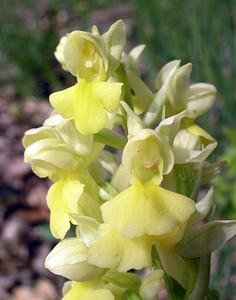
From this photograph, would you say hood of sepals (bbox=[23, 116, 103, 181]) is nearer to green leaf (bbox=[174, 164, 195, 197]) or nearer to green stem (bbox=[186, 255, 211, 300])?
green leaf (bbox=[174, 164, 195, 197])

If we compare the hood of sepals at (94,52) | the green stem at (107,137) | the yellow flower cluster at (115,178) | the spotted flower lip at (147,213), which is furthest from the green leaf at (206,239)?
the hood of sepals at (94,52)

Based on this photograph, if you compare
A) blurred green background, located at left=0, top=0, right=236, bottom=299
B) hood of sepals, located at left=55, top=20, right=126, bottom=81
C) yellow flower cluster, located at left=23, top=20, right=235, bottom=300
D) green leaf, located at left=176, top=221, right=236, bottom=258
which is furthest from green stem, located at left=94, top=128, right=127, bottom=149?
blurred green background, located at left=0, top=0, right=236, bottom=299

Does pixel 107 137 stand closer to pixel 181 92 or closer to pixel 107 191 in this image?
pixel 107 191

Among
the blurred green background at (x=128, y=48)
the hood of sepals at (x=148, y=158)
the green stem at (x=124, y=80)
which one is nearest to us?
the hood of sepals at (x=148, y=158)

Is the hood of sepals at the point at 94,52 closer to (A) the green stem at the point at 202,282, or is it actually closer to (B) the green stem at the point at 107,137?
(B) the green stem at the point at 107,137

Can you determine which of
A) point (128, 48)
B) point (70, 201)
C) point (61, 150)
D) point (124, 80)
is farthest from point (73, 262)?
point (128, 48)
